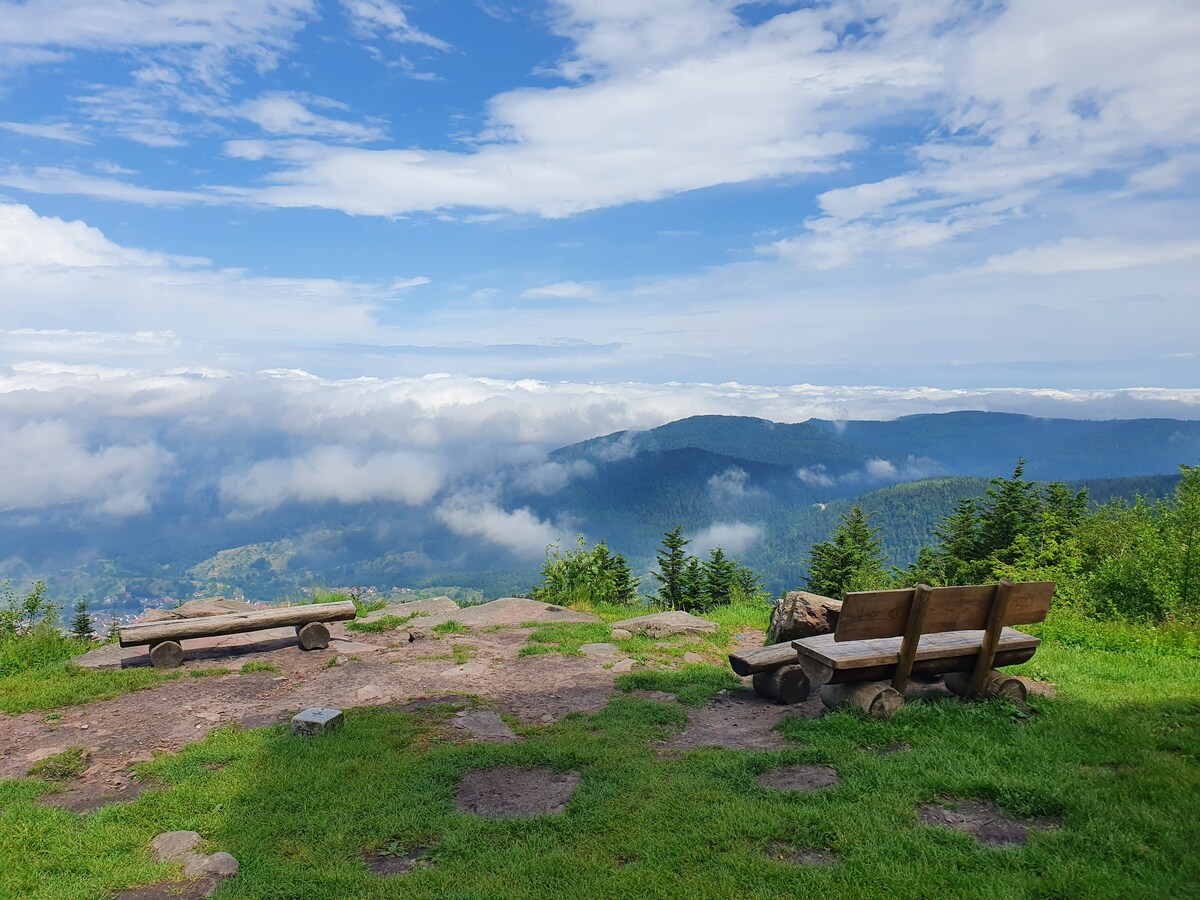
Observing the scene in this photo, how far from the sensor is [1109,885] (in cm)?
419

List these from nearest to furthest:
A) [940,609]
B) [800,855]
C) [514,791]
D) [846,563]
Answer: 1. [800,855]
2. [514,791]
3. [940,609]
4. [846,563]

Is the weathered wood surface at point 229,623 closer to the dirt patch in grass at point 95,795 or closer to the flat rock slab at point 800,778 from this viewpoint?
the dirt patch in grass at point 95,795

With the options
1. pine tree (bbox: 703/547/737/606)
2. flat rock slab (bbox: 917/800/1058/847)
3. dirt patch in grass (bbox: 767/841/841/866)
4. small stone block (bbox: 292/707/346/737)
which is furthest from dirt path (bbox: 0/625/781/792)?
pine tree (bbox: 703/547/737/606)

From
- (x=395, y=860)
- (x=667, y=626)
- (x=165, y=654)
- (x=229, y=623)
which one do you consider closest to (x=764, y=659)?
(x=667, y=626)

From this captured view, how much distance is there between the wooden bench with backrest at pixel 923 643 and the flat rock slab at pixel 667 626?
5.41m

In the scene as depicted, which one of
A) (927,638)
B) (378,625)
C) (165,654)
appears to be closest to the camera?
(927,638)

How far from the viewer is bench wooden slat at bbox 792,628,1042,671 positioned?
24.8 ft

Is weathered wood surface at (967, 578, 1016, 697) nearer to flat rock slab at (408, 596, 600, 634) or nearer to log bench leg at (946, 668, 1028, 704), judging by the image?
log bench leg at (946, 668, 1028, 704)

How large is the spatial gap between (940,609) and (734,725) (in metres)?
2.97

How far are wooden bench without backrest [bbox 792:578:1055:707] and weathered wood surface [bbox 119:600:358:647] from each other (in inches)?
369

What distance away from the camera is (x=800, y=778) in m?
6.36

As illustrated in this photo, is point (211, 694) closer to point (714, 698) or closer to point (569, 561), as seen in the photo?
point (714, 698)

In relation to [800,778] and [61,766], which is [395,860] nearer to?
[800,778]

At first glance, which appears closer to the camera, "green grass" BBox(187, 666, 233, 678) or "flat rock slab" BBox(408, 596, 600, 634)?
"green grass" BBox(187, 666, 233, 678)
